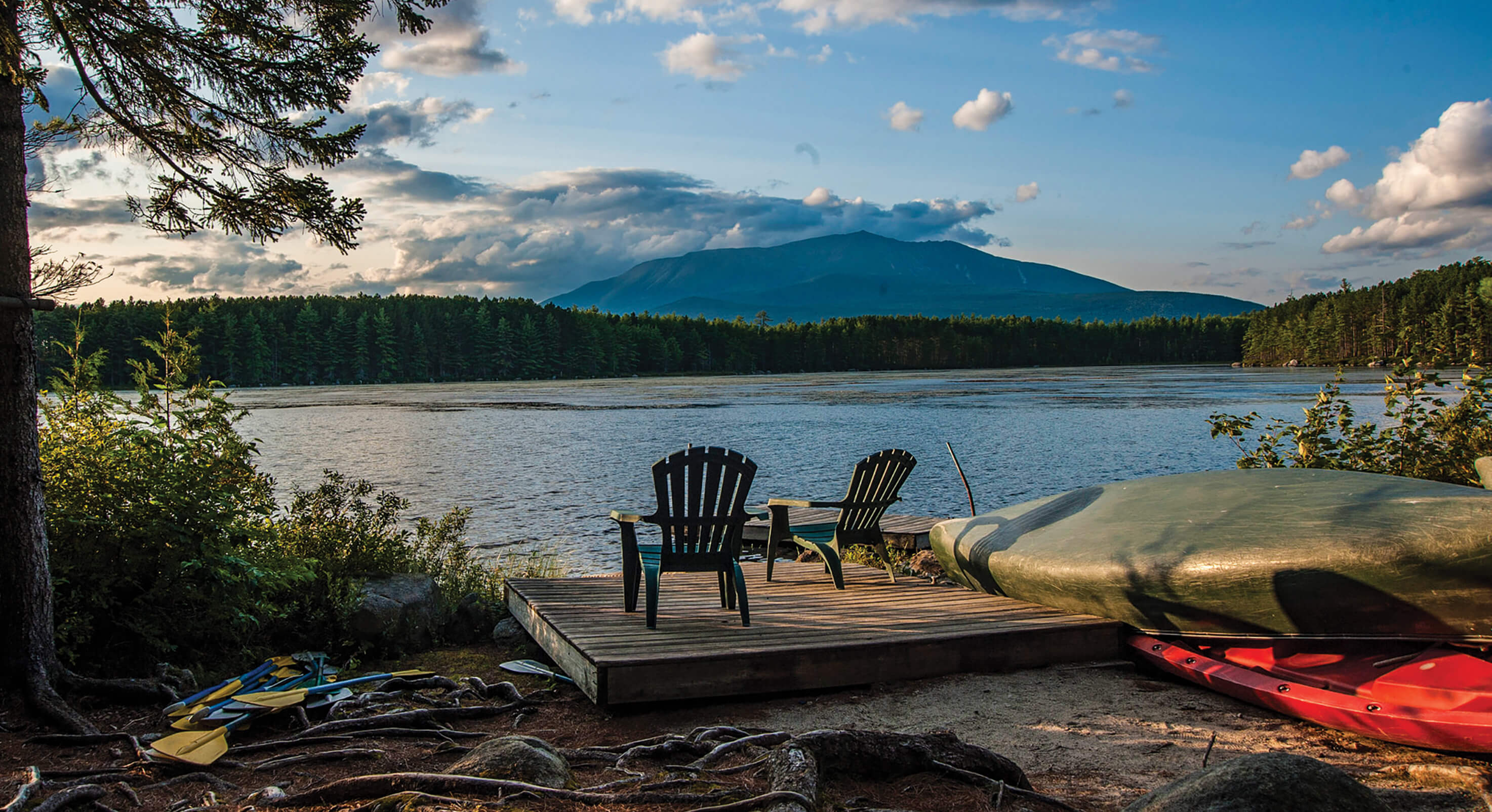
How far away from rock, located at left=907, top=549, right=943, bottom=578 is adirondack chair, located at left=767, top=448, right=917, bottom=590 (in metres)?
0.71

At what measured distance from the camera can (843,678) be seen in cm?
482

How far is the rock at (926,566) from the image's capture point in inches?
295

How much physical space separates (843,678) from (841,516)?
193 cm

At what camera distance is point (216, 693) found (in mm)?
4328

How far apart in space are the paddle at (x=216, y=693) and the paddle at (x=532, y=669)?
4.15 feet

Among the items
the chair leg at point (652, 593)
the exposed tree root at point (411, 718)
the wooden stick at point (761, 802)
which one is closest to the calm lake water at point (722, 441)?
the chair leg at point (652, 593)

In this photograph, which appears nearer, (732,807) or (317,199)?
(732,807)

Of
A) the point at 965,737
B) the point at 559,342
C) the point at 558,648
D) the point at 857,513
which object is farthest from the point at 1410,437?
the point at 559,342

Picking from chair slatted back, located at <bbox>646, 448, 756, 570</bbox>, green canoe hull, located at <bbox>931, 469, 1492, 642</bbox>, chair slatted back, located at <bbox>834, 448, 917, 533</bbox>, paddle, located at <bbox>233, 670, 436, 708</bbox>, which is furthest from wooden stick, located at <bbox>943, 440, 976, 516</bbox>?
paddle, located at <bbox>233, 670, 436, 708</bbox>

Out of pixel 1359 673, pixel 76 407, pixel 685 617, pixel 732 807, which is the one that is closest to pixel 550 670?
pixel 685 617

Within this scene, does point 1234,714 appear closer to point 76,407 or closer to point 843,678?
point 843,678

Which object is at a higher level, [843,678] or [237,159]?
[237,159]

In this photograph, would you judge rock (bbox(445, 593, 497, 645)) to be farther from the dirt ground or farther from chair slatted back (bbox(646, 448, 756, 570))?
chair slatted back (bbox(646, 448, 756, 570))

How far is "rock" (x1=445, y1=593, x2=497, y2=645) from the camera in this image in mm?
6309
